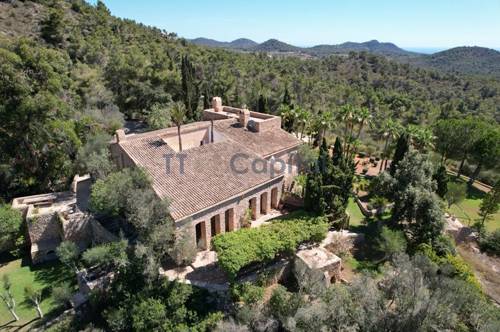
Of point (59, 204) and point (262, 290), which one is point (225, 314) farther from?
point (59, 204)

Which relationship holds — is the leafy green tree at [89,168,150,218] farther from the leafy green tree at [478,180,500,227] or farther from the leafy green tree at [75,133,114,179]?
the leafy green tree at [478,180,500,227]

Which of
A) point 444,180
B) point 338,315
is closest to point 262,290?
point 338,315

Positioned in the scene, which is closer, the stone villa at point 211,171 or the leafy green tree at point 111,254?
the leafy green tree at point 111,254

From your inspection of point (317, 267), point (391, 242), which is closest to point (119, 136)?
point (317, 267)

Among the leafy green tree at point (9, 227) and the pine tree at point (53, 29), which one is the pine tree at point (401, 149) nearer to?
the leafy green tree at point (9, 227)

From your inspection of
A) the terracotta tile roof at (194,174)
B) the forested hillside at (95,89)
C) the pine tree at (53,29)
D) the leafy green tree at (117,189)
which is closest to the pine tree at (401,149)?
the terracotta tile roof at (194,174)
